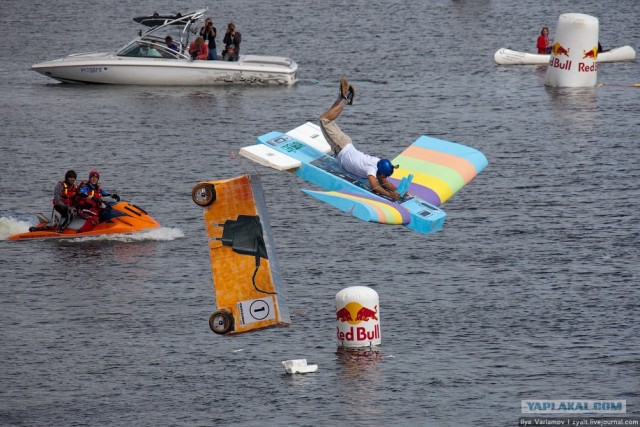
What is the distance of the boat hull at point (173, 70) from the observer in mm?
63875

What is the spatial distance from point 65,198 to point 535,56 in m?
35.3

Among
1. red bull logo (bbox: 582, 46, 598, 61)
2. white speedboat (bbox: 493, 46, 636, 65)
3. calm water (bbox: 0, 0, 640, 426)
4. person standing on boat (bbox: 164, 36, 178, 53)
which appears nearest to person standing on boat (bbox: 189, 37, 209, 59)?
person standing on boat (bbox: 164, 36, 178, 53)

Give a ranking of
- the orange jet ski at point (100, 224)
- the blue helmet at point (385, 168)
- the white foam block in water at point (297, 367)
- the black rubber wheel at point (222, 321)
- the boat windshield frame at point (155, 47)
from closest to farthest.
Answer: the black rubber wheel at point (222, 321) < the blue helmet at point (385, 168) < the white foam block in water at point (297, 367) < the orange jet ski at point (100, 224) < the boat windshield frame at point (155, 47)

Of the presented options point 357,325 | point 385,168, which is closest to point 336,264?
point 357,325

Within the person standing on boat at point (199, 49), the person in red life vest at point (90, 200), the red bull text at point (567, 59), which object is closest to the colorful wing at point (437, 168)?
the person in red life vest at point (90, 200)

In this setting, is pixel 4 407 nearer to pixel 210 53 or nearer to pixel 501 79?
pixel 210 53

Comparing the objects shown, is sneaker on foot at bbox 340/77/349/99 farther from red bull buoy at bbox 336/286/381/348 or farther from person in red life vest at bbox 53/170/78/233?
person in red life vest at bbox 53/170/78/233

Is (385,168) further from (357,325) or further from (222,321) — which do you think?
(222,321)

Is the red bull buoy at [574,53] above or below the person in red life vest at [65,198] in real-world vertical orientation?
above

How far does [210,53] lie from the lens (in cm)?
6456

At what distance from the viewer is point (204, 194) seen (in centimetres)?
2734

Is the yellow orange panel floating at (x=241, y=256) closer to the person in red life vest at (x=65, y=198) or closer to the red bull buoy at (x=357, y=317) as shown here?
the red bull buoy at (x=357, y=317)

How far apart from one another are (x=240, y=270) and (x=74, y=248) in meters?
17.0

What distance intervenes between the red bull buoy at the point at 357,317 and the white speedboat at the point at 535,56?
39278 millimetres
